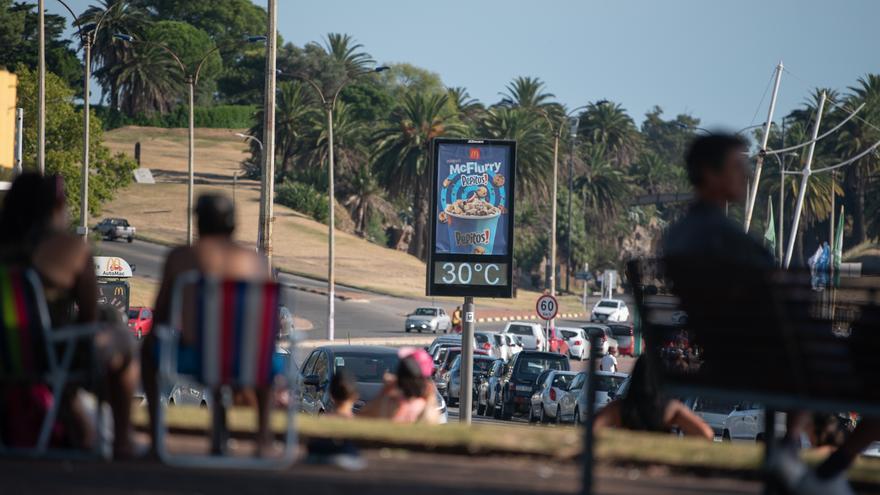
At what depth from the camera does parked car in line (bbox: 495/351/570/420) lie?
3506 centimetres

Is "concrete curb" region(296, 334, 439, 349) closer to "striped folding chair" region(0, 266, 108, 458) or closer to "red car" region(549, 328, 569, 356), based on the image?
"red car" region(549, 328, 569, 356)

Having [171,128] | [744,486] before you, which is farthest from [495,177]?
[171,128]

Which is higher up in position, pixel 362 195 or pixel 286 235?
pixel 362 195

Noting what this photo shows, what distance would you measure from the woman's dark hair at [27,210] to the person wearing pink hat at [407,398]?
471 cm

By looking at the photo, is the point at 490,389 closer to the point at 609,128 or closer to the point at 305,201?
the point at 305,201

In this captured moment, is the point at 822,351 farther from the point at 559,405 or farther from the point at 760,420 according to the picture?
the point at 559,405

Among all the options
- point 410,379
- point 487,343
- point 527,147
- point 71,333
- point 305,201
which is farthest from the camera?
point 305,201

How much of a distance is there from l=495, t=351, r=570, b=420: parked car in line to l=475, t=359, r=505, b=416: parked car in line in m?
0.17

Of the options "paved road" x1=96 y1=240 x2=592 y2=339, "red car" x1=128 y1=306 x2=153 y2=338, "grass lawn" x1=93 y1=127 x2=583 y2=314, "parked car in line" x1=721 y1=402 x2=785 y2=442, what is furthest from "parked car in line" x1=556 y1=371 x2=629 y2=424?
"grass lawn" x1=93 y1=127 x2=583 y2=314

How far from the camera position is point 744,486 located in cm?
721

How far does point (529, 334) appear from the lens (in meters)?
59.1

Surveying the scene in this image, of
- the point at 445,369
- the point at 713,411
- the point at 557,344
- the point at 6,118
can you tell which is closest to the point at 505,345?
the point at 557,344

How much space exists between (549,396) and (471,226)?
6620 mm

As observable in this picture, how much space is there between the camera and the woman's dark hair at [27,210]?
6.71m
